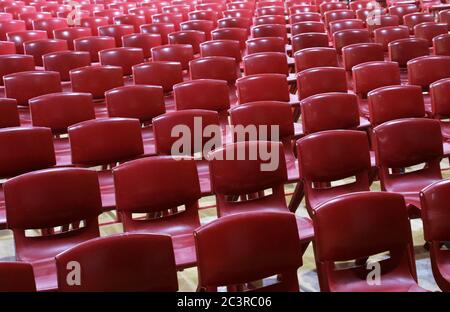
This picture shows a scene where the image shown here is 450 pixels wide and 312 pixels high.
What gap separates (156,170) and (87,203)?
254 millimetres

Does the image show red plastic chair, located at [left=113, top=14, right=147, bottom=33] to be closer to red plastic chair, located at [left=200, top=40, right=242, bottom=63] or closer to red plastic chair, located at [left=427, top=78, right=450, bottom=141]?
red plastic chair, located at [left=200, top=40, right=242, bottom=63]

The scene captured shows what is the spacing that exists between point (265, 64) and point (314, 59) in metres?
0.32

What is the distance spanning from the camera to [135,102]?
2.95 metres

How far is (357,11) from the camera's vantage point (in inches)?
206

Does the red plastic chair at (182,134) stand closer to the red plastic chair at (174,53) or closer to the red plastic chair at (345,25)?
the red plastic chair at (174,53)

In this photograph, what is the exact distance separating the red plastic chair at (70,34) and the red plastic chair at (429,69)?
2.32m

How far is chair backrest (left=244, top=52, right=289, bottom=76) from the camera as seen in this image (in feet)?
11.9

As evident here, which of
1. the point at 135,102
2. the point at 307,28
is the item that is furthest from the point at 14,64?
the point at 307,28

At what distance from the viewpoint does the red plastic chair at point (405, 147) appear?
245 cm

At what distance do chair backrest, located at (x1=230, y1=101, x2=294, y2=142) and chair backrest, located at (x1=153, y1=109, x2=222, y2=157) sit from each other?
0.33 ft

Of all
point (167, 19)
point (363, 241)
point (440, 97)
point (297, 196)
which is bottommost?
point (297, 196)

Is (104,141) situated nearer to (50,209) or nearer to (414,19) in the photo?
(50,209)

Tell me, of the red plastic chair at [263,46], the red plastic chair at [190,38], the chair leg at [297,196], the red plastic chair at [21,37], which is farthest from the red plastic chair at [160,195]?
the red plastic chair at [21,37]

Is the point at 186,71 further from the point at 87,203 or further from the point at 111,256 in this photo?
the point at 111,256
